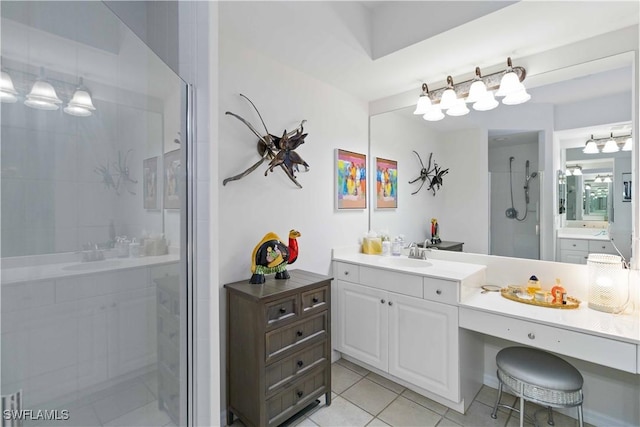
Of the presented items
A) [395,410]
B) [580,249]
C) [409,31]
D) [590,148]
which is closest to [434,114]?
[409,31]

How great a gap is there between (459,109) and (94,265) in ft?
8.08

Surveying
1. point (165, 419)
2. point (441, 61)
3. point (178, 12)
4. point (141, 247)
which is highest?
point (441, 61)

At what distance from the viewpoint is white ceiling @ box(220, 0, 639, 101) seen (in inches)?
59.6

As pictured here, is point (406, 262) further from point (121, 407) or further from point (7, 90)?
point (7, 90)

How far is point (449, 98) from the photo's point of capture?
218cm

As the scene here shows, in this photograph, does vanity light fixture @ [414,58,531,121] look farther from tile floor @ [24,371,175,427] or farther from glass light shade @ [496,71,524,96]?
tile floor @ [24,371,175,427]

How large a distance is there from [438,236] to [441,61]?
1409 millimetres

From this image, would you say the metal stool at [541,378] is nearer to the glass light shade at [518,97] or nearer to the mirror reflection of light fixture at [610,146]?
the mirror reflection of light fixture at [610,146]

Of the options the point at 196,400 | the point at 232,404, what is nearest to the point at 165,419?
the point at 196,400

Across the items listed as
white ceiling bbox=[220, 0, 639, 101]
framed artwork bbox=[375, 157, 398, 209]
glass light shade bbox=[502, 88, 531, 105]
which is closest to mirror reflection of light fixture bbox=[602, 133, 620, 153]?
glass light shade bbox=[502, 88, 531, 105]

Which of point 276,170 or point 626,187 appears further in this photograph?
point 276,170

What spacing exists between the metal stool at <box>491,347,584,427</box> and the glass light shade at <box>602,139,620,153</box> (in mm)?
1304

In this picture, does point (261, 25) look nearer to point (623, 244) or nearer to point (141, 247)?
point (141, 247)

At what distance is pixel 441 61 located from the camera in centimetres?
203
